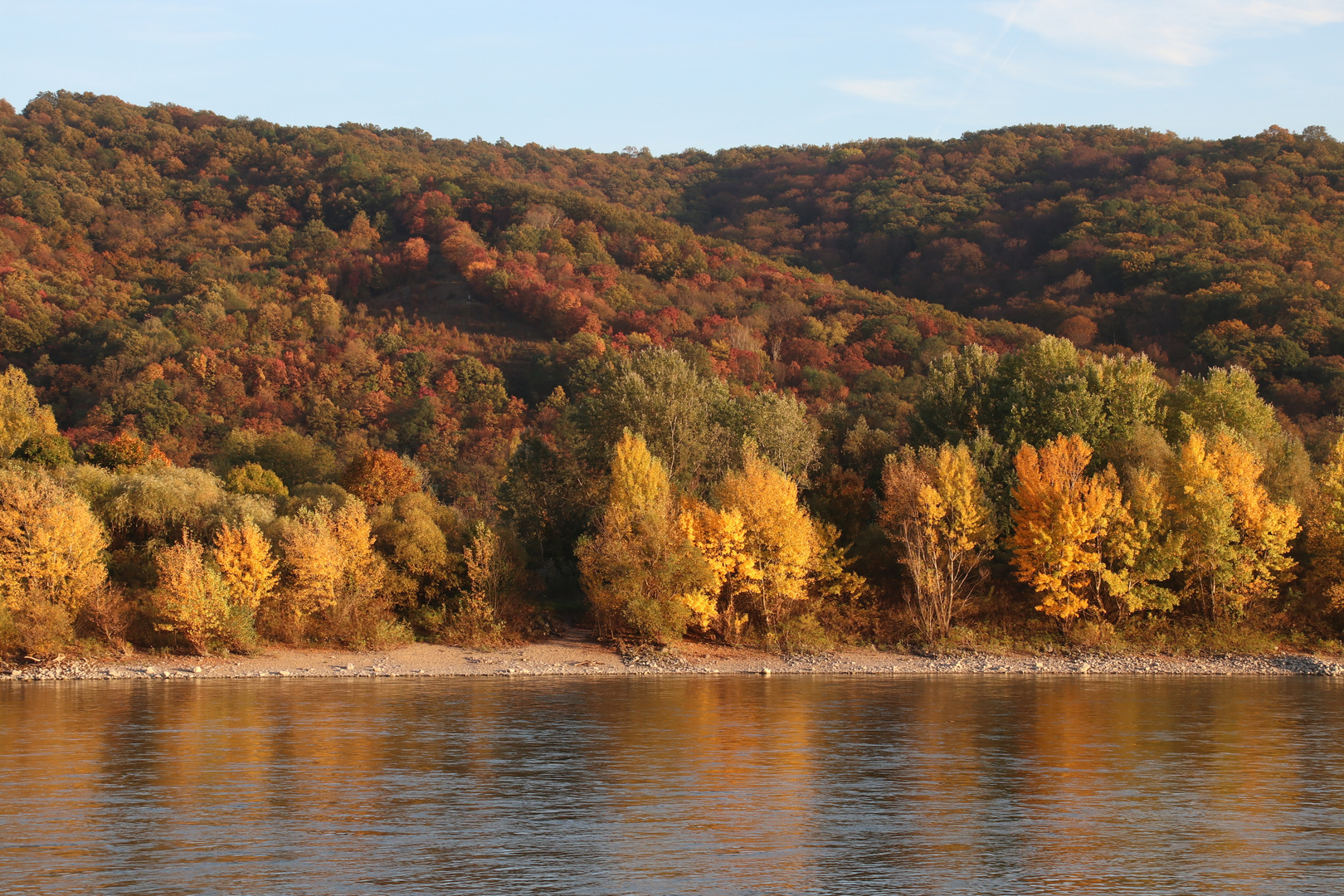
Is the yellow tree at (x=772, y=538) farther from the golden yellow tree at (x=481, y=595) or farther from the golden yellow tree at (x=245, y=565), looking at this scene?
the golden yellow tree at (x=245, y=565)

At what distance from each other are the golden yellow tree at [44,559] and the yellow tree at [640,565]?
21.3 meters

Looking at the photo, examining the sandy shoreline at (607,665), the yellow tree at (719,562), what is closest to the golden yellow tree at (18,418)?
→ the sandy shoreline at (607,665)

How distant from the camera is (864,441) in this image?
60.8 meters

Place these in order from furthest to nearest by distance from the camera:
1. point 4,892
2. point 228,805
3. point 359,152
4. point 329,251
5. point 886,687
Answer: point 359,152, point 329,251, point 886,687, point 228,805, point 4,892

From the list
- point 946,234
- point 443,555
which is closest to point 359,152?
point 946,234

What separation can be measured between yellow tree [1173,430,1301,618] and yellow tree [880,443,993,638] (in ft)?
29.8

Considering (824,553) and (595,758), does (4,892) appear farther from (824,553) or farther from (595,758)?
(824,553)

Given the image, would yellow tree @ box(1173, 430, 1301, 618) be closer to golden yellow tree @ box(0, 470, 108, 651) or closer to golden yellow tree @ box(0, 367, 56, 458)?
golden yellow tree @ box(0, 470, 108, 651)

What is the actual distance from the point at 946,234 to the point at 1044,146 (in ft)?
101

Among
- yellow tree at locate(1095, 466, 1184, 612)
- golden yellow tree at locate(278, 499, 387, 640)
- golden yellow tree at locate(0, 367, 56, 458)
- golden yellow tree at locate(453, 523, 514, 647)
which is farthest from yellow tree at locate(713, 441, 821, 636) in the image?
golden yellow tree at locate(0, 367, 56, 458)

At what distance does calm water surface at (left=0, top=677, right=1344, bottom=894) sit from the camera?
785 inches

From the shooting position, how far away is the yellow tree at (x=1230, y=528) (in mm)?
50469

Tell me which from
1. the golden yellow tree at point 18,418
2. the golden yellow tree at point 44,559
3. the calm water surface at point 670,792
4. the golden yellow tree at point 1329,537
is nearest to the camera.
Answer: the calm water surface at point 670,792

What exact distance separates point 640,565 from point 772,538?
6388mm
